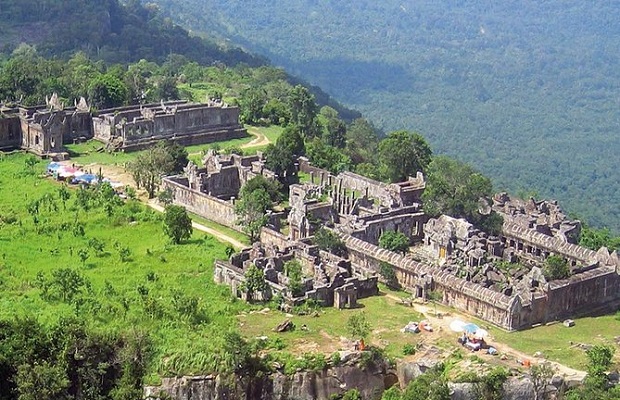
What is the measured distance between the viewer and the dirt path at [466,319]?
138 feet

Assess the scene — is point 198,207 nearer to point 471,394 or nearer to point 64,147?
point 64,147

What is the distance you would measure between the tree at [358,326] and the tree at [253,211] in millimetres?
12404

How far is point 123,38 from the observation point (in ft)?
489

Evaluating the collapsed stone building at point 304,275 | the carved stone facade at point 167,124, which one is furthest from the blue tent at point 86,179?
the collapsed stone building at point 304,275

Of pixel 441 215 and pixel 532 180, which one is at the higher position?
pixel 441 215

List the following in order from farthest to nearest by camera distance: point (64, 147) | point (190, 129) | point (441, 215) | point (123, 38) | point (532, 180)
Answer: point (123, 38) → point (532, 180) → point (190, 129) → point (64, 147) → point (441, 215)

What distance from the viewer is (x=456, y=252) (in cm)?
5616

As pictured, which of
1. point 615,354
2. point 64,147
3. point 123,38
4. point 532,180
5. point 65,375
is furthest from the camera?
point 123,38

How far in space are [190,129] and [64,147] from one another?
10790 mm

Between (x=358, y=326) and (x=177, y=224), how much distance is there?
576 inches

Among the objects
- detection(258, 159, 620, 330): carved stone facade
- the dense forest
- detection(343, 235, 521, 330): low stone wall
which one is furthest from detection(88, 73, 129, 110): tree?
the dense forest

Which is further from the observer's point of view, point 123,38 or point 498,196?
point 123,38

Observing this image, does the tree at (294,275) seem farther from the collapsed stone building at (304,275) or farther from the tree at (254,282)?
the tree at (254,282)

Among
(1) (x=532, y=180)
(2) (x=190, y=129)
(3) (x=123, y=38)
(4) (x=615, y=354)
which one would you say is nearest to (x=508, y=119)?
(1) (x=532, y=180)
